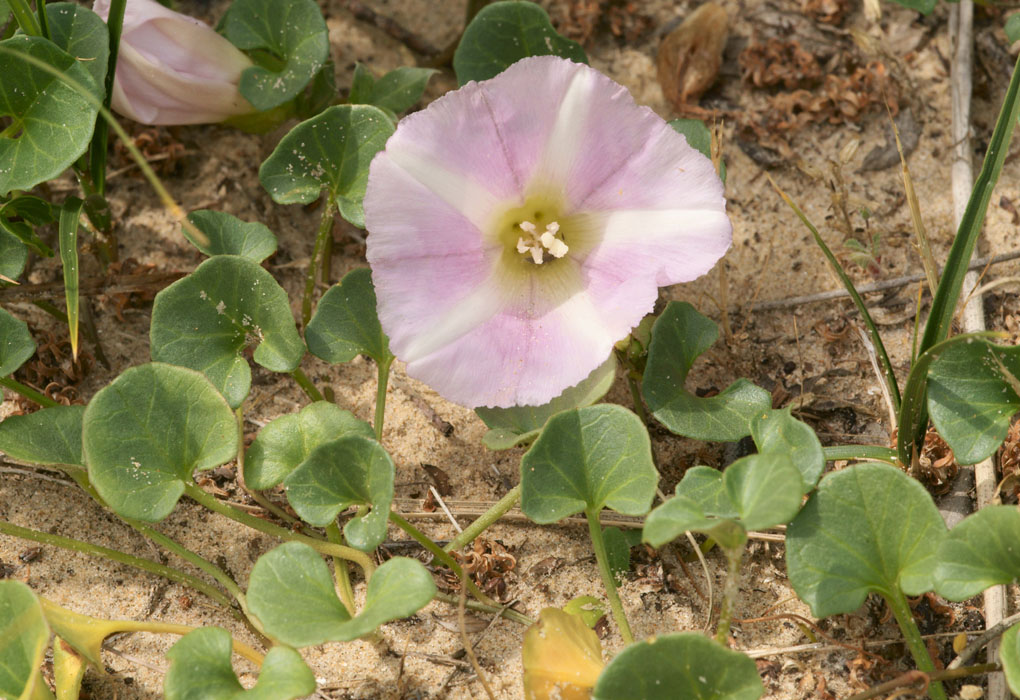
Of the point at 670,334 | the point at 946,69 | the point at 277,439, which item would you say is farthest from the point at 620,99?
the point at 946,69

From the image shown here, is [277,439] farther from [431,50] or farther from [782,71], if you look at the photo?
[782,71]

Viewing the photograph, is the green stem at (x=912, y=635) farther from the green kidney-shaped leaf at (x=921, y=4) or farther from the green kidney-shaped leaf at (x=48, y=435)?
the green kidney-shaped leaf at (x=48, y=435)

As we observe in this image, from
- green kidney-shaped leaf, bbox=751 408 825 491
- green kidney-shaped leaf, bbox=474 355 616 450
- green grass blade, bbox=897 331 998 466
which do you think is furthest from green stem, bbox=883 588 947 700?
green kidney-shaped leaf, bbox=474 355 616 450

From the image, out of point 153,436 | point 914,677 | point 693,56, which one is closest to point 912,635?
point 914,677

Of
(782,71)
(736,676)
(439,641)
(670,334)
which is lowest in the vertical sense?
(439,641)

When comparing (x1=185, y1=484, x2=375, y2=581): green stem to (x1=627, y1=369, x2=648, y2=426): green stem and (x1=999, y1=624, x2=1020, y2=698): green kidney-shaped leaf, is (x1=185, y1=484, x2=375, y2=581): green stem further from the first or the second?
(x1=999, y1=624, x2=1020, y2=698): green kidney-shaped leaf

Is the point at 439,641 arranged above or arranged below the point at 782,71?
below
